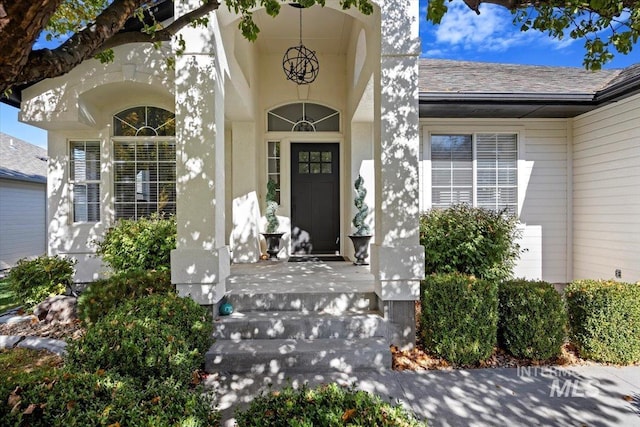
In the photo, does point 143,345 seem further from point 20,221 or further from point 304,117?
point 20,221

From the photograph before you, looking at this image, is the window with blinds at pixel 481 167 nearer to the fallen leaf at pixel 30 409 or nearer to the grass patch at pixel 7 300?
the fallen leaf at pixel 30 409

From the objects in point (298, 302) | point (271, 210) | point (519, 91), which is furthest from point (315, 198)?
point (519, 91)

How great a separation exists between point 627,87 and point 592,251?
2863mm

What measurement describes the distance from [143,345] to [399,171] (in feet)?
10.4

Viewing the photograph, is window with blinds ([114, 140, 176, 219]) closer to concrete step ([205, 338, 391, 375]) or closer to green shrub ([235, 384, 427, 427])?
concrete step ([205, 338, 391, 375])

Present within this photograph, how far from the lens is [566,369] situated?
3.76m

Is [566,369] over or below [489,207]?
below

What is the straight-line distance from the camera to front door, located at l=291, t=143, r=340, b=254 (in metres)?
7.76

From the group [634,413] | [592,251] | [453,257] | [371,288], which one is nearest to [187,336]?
[371,288]

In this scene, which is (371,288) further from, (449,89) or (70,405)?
(449,89)

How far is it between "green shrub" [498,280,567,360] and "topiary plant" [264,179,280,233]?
449 centimetres

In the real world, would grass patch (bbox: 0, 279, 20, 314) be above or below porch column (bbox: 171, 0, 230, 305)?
below

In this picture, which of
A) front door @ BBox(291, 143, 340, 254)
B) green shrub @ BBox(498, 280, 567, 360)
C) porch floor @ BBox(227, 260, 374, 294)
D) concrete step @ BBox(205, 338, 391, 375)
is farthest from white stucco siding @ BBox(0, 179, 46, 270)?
green shrub @ BBox(498, 280, 567, 360)

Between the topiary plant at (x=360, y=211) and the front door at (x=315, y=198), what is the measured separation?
3.51 ft
